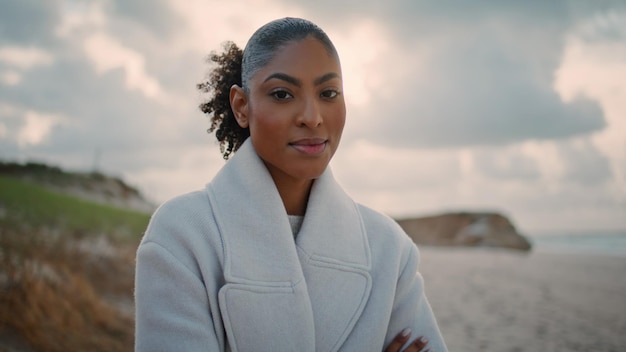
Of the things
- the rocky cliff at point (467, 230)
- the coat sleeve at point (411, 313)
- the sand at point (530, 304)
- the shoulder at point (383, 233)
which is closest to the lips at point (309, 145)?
the shoulder at point (383, 233)

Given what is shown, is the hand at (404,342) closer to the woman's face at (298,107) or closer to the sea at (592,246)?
the woman's face at (298,107)

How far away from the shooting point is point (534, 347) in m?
6.46

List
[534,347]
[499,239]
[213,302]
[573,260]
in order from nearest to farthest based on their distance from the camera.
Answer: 1. [213,302]
2. [534,347]
3. [573,260]
4. [499,239]

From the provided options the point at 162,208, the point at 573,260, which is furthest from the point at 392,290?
the point at 573,260

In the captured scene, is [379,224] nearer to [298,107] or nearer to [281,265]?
[281,265]

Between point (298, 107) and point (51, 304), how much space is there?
13.6 feet

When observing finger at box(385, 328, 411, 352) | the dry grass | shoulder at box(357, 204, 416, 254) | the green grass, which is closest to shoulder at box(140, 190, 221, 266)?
shoulder at box(357, 204, 416, 254)

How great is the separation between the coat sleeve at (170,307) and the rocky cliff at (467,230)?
19838mm

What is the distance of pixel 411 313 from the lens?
232 cm

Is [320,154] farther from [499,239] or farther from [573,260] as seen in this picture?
[499,239]

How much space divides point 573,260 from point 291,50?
50.6 ft

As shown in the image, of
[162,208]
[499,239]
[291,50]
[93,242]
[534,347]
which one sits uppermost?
[499,239]

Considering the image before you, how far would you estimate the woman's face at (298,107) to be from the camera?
2025 millimetres

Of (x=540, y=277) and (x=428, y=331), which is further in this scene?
(x=540, y=277)
